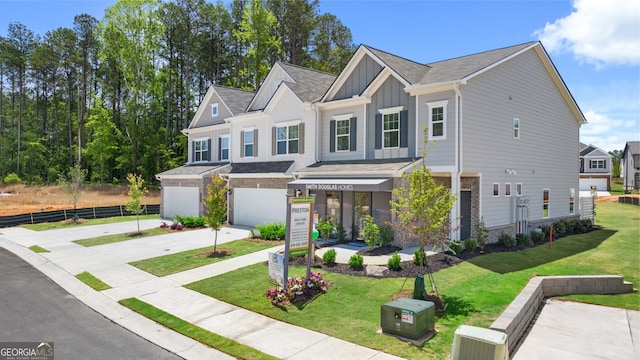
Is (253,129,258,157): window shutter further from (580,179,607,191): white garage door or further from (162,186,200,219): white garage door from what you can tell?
(580,179,607,191): white garage door

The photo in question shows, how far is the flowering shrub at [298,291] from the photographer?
10.5m

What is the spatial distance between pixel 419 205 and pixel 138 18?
146 feet

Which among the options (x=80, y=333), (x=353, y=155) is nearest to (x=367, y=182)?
(x=353, y=155)

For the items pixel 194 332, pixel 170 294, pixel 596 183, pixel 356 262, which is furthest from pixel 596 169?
pixel 194 332

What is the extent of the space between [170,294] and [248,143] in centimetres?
1623

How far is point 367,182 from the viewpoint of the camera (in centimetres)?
1662

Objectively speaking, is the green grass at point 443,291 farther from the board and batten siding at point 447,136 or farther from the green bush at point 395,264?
the board and batten siding at point 447,136

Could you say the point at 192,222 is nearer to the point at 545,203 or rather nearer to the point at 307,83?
the point at 307,83

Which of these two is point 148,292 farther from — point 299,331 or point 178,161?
point 178,161

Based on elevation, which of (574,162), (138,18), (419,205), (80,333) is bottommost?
(80,333)

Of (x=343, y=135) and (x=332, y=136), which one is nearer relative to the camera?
(x=343, y=135)

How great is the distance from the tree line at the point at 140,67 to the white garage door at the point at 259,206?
70.6 feet

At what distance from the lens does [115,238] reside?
21.3 m

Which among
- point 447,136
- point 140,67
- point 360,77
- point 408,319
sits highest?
point 140,67
